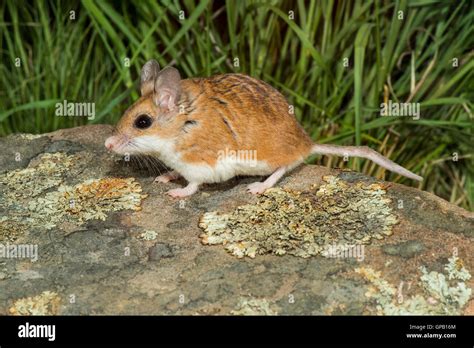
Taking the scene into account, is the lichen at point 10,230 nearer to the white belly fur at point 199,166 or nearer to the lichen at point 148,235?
the lichen at point 148,235

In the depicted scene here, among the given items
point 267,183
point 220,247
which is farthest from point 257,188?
point 220,247

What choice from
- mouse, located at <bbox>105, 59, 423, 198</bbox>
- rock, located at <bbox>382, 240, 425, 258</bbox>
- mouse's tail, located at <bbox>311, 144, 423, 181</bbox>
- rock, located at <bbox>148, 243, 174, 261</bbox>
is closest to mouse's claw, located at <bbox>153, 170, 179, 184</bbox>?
mouse, located at <bbox>105, 59, 423, 198</bbox>

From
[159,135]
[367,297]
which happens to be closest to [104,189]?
[159,135]

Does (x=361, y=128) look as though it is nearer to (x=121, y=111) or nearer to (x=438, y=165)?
(x=438, y=165)

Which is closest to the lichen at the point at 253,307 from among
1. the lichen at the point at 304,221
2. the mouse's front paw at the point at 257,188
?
the lichen at the point at 304,221

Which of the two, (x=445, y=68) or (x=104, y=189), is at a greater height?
(x=445, y=68)

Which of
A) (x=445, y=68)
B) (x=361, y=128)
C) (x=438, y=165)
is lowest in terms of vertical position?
(x=438, y=165)

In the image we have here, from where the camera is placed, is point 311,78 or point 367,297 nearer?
A: point 367,297
